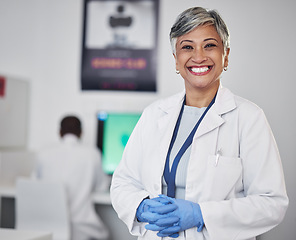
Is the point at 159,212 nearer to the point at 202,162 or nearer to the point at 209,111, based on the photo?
the point at 202,162

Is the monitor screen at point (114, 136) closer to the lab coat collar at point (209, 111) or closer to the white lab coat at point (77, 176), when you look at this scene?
the white lab coat at point (77, 176)

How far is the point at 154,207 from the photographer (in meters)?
1.24

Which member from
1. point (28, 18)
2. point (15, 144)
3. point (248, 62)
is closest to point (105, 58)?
point (28, 18)

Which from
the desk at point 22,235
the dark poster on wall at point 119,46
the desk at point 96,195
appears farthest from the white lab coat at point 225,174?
the dark poster on wall at point 119,46

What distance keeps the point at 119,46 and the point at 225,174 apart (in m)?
2.31

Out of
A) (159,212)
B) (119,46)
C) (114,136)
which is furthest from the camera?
(119,46)

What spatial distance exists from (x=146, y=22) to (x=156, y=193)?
7.27 ft

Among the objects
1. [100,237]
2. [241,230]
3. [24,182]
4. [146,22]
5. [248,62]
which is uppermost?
[146,22]

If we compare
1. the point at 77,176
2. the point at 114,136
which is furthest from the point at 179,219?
the point at 114,136

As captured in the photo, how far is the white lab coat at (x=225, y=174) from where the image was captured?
1.23 metres

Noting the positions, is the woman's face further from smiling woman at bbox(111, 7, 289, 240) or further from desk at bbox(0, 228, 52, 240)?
desk at bbox(0, 228, 52, 240)

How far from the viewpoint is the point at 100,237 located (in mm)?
2891

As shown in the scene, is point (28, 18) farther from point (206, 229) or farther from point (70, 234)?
point (206, 229)

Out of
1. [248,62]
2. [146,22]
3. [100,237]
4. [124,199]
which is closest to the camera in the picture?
[124,199]
